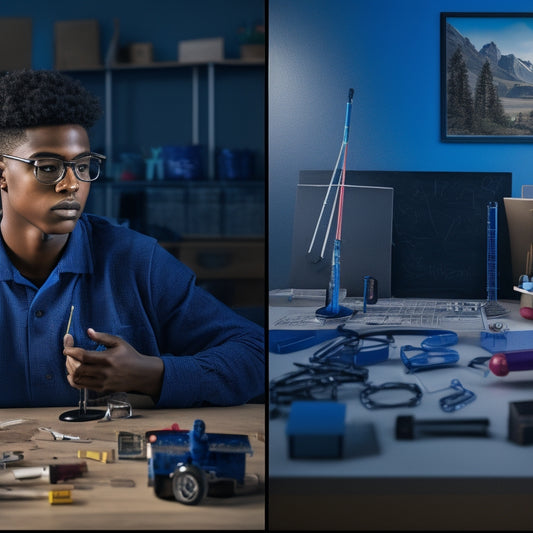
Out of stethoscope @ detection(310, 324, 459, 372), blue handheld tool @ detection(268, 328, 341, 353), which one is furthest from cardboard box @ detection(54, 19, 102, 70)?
stethoscope @ detection(310, 324, 459, 372)

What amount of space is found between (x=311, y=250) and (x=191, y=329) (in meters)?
0.49

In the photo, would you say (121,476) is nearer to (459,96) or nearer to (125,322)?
(125,322)

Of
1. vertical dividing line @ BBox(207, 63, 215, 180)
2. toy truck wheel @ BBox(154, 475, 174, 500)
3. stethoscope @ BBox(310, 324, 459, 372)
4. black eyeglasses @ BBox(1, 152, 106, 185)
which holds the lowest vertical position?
toy truck wheel @ BBox(154, 475, 174, 500)

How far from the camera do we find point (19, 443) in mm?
2387

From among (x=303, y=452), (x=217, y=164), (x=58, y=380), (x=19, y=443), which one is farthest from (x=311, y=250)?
(x=19, y=443)

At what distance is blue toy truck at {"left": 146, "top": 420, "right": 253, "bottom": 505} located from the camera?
2.26 metres

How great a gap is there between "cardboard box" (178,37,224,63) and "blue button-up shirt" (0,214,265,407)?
1.91 ft

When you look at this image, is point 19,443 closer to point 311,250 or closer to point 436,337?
point 311,250

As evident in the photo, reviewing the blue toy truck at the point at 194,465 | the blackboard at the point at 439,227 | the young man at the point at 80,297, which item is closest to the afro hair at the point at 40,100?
the young man at the point at 80,297

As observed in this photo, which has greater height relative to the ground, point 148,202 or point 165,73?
point 165,73

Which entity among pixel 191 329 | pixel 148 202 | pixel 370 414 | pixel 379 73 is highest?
pixel 379 73

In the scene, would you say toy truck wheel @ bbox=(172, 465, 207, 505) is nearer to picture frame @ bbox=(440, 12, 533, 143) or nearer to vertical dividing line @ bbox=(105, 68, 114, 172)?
vertical dividing line @ bbox=(105, 68, 114, 172)

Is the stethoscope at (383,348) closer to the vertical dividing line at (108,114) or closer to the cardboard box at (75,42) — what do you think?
the vertical dividing line at (108,114)

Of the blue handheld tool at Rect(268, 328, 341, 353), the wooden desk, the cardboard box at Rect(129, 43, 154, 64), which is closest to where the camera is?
the wooden desk
